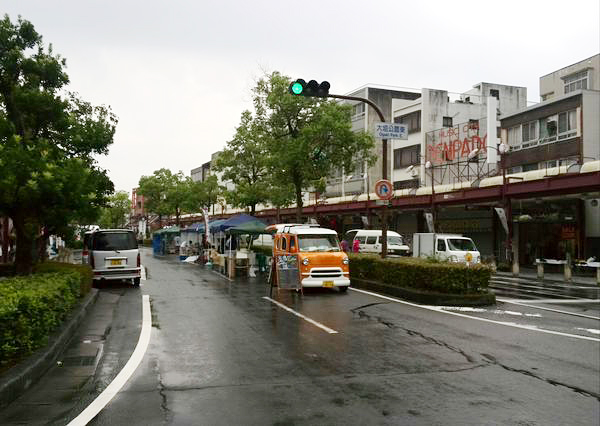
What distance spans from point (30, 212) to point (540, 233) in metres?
28.1

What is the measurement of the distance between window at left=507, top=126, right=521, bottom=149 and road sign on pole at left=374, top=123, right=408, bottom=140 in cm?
2104

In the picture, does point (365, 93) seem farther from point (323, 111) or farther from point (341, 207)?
point (323, 111)

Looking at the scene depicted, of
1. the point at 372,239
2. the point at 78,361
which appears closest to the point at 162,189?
the point at 372,239

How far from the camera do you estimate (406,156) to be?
151ft

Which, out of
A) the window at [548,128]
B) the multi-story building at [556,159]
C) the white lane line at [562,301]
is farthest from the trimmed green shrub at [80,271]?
the window at [548,128]

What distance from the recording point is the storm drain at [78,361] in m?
6.86

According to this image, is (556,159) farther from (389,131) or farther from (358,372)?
(358,372)

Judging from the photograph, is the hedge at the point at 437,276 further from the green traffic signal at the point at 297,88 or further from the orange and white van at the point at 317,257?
the green traffic signal at the point at 297,88

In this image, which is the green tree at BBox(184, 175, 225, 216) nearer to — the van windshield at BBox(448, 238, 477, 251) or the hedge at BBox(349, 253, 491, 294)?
the van windshield at BBox(448, 238, 477, 251)

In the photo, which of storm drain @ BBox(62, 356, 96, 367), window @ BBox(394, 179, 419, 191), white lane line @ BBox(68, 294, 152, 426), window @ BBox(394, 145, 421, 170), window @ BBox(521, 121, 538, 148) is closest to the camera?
white lane line @ BBox(68, 294, 152, 426)

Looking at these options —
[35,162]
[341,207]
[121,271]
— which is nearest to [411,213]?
[341,207]

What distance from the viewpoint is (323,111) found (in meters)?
25.8

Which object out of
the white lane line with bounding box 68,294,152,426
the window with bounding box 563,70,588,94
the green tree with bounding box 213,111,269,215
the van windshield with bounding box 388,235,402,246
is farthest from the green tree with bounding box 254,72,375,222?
the window with bounding box 563,70,588,94

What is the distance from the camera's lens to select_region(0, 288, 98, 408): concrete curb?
17.1 feet
